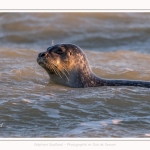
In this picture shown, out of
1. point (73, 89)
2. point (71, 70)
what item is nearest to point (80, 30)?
point (71, 70)

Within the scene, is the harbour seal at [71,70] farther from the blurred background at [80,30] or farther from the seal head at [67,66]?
the blurred background at [80,30]

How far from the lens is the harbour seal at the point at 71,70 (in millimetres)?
8750

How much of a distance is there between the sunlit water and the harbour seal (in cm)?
17

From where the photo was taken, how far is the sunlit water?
22.4 ft

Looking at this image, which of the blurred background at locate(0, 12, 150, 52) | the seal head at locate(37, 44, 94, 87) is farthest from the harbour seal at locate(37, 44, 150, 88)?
the blurred background at locate(0, 12, 150, 52)

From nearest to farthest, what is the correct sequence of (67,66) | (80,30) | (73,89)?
1. (73,89)
2. (67,66)
3. (80,30)

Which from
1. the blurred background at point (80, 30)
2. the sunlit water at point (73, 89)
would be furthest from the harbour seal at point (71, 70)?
the blurred background at point (80, 30)

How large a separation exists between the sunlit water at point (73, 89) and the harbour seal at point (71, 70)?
173 mm

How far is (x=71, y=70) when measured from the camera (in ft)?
29.2

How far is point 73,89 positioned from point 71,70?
35cm

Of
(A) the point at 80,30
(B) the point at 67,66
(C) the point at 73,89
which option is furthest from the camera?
(A) the point at 80,30

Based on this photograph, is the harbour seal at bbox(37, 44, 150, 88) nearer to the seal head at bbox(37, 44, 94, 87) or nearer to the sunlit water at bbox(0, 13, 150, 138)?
the seal head at bbox(37, 44, 94, 87)

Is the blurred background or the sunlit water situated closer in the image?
the sunlit water

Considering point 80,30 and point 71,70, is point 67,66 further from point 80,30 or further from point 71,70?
point 80,30
